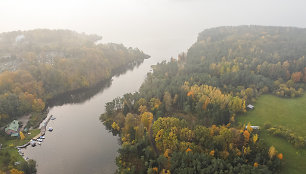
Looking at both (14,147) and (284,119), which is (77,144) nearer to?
(14,147)

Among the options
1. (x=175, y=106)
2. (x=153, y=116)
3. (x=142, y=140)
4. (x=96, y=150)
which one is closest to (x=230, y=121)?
(x=175, y=106)

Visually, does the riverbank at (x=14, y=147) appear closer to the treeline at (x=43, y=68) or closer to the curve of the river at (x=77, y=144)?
the curve of the river at (x=77, y=144)

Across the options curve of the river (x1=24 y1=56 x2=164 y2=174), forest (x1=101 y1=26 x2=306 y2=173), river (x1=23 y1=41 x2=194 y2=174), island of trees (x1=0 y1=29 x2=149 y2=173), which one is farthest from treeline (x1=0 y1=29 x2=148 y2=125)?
forest (x1=101 y1=26 x2=306 y2=173)

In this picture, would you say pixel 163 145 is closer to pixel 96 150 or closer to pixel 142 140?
pixel 142 140

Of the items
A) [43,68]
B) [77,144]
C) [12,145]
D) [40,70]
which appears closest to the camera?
[12,145]

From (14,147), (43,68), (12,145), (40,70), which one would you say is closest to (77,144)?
(14,147)

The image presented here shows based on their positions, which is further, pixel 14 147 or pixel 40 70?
pixel 40 70

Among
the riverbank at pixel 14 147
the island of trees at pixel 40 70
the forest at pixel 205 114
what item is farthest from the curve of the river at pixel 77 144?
the island of trees at pixel 40 70
